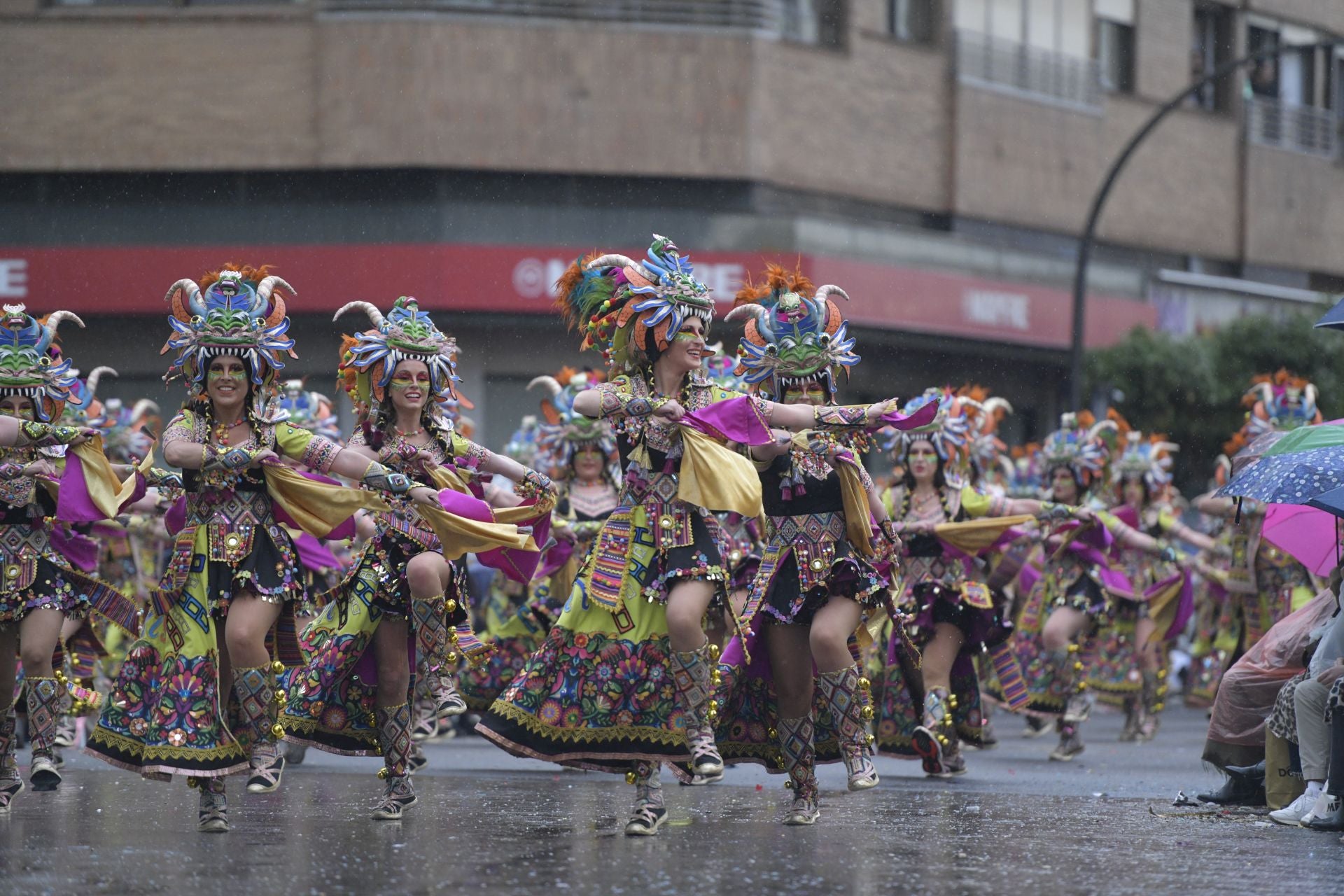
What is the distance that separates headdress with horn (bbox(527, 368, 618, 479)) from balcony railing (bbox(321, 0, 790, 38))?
13103 mm

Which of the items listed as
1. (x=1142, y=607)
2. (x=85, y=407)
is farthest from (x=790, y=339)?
(x=1142, y=607)

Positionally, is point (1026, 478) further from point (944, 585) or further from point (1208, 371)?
point (1208, 371)

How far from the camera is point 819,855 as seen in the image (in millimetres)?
8211

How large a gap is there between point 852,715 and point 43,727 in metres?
4.05

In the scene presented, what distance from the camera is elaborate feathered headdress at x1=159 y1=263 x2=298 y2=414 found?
9367 millimetres

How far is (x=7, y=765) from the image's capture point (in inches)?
382

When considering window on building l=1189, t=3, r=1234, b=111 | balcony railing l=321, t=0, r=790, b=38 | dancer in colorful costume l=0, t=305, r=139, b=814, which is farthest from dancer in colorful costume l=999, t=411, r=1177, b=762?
window on building l=1189, t=3, r=1234, b=111

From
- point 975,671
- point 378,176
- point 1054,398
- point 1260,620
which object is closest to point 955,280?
point 1054,398

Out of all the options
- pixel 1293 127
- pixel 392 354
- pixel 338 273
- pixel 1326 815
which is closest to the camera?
pixel 1326 815

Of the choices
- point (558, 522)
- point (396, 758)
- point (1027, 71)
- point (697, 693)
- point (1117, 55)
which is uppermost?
point (1117, 55)

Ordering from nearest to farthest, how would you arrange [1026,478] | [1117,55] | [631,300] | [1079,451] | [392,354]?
[631,300] < [392,354] < [1079,451] < [1026,478] < [1117,55]

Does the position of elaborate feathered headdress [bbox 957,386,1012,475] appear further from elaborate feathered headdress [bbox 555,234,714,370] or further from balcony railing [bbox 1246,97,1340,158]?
balcony railing [bbox 1246,97,1340,158]

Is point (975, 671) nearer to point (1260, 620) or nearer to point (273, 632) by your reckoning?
point (1260, 620)

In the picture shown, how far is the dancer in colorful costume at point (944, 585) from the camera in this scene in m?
12.5
